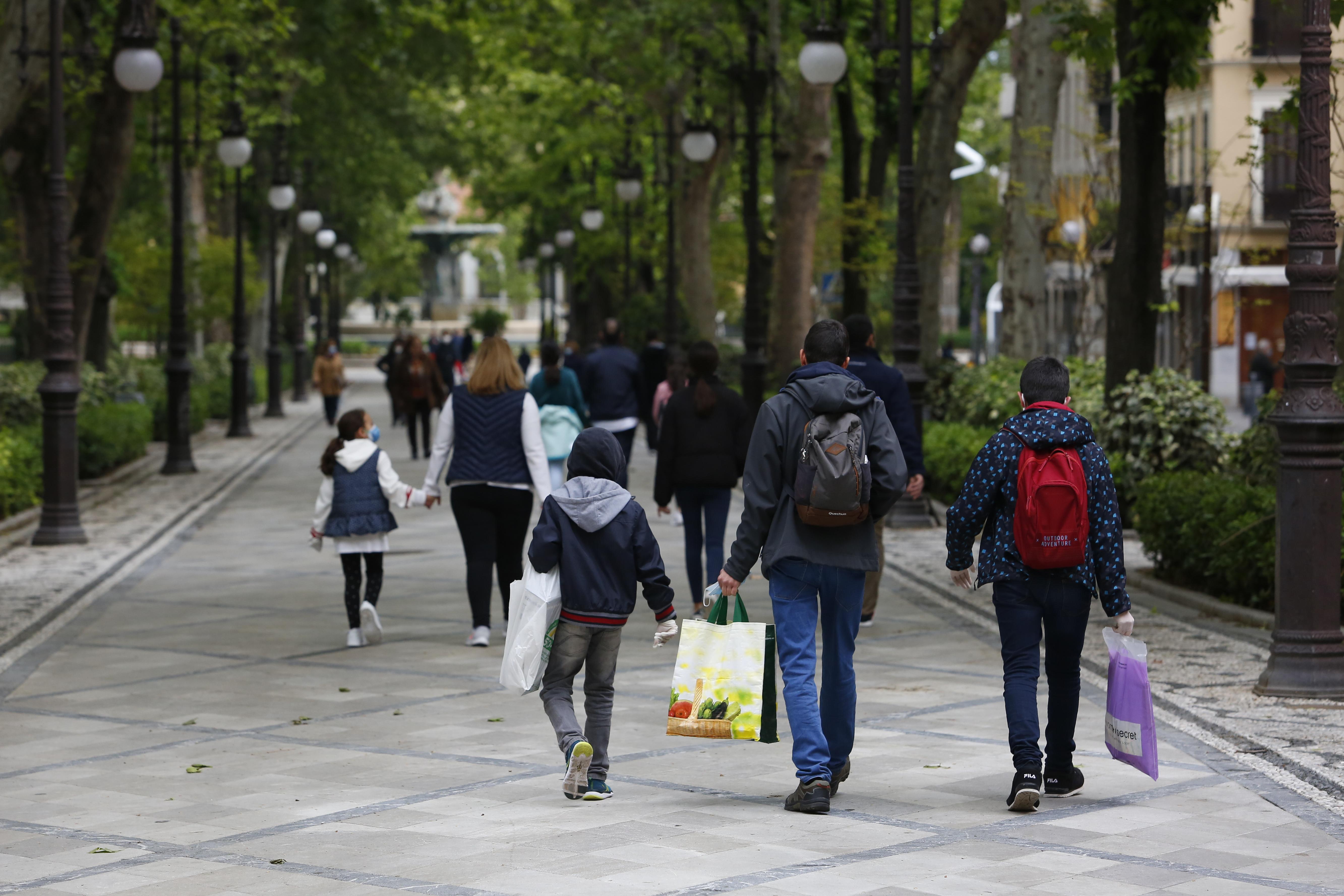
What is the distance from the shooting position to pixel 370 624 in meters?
11.4

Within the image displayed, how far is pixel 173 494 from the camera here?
22.5 metres

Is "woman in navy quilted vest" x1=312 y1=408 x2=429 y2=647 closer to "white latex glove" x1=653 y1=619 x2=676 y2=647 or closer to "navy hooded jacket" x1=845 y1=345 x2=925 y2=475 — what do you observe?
A: "navy hooded jacket" x1=845 y1=345 x2=925 y2=475

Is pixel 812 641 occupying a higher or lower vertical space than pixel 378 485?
lower

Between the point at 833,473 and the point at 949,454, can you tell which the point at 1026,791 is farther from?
the point at 949,454

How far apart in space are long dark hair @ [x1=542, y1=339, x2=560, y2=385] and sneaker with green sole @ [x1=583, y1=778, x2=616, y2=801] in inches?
323

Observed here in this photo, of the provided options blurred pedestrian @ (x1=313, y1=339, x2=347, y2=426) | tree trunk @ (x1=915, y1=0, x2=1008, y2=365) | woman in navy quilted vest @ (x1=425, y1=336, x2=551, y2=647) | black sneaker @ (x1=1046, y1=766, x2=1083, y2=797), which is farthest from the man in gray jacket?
blurred pedestrian @ (x1=313, y1=339, x2=347, y2=426)

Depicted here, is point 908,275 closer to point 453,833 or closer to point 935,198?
point 935,198

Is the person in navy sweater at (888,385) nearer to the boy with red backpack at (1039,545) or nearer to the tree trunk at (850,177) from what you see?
the boy with red backpack at (1039,545)

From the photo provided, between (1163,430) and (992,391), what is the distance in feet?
15.1

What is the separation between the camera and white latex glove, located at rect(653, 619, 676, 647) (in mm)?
7273

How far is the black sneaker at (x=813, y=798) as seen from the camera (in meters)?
6.98

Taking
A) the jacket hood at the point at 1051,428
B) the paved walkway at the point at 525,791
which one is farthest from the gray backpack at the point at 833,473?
the paved walkway at the point at 525,791

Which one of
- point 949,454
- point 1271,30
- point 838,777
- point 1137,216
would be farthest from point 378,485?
point 1271,30

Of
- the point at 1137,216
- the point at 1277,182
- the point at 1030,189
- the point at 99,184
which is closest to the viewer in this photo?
the point at 1137,216
